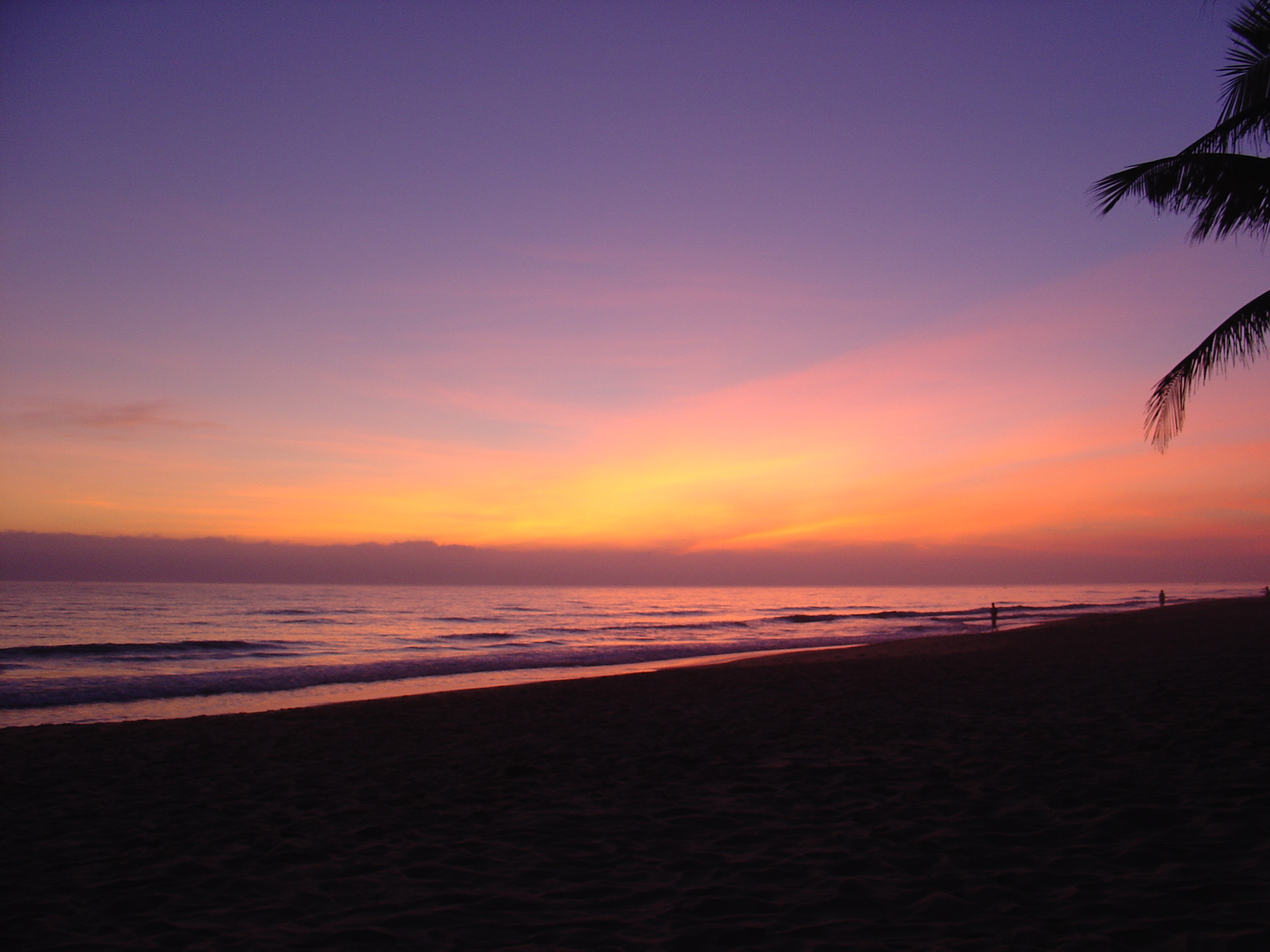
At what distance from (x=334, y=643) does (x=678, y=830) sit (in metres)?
33.0

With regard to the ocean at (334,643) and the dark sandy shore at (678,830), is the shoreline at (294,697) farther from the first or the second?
the dark sandy shore at (678,830)

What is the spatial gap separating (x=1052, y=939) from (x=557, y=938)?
7.84 ft

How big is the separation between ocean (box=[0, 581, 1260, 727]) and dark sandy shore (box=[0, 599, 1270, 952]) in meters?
8.73

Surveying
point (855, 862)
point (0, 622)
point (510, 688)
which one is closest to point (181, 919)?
point (855, 862)

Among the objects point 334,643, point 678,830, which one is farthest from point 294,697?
point 334,643

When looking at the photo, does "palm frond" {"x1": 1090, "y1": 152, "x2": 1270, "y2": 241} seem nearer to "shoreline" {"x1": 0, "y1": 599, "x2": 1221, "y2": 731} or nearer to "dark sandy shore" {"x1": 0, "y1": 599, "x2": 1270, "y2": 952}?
"dark sandy shore" {"x1": 0, "y1": 599, "x2": 1270, "y2": 952}

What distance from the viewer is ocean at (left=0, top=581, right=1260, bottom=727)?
18.0 m

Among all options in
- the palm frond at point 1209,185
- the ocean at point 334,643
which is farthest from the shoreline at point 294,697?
the palm frond at point 1209,185

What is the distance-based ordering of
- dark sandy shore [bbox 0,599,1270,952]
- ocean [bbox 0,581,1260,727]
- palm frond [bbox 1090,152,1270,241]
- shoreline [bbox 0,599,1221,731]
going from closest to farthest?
dark sandy shore [bbox 0,599,1270,952], palm frond [bbox 1090,152,1270,241], shoreline [bbox 0,599,1221,731], ocean [bbox 0,581,1260,727]

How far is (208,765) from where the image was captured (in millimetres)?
8281

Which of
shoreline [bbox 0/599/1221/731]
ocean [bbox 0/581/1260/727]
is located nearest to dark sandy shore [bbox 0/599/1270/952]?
shoreline [bbox 0/599/1221/731]

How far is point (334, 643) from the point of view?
3431cm

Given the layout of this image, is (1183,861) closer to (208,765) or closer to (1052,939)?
(1052,939)

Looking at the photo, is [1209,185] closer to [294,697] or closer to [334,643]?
[294,697]
